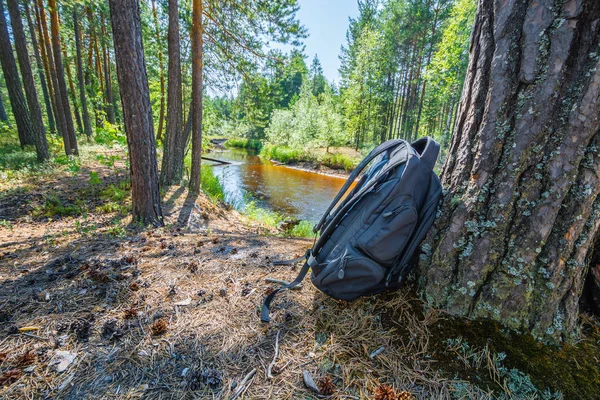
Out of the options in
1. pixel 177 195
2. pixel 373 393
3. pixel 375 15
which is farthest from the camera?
pixel 375 15

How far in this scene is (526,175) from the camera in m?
0.96

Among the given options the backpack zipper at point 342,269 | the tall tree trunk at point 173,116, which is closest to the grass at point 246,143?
the tall tree trunk at point 173,116

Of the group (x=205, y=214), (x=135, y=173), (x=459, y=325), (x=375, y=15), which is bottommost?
(x=205, y=214)

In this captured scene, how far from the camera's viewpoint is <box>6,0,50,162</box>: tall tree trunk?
5.21 meters

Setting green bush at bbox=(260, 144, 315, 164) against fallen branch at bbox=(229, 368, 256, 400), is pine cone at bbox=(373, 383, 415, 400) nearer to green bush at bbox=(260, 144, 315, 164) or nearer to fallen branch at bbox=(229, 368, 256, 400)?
fallen branch at bbox=(229, 368, 256, 400)

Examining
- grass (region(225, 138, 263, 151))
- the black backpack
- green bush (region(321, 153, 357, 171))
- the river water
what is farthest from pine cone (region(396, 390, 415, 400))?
grass (region(225, 138, 263, 151))

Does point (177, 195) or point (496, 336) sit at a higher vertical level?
point (496, 336)

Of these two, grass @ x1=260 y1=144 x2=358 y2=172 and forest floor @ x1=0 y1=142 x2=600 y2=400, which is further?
grass @ x1=260 y1=144 x2=358 y2=172

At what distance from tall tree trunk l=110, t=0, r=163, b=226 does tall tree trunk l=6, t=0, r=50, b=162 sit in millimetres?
4920

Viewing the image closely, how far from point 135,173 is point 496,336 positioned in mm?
3486

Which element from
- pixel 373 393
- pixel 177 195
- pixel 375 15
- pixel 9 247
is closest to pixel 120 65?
pixel 9 247

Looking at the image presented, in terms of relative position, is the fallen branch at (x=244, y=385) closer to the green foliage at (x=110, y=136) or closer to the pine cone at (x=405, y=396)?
the pine cone at (x=405, y=396)

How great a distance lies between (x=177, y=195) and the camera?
5016 mm

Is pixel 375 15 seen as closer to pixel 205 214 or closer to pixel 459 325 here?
pixel 205 214
